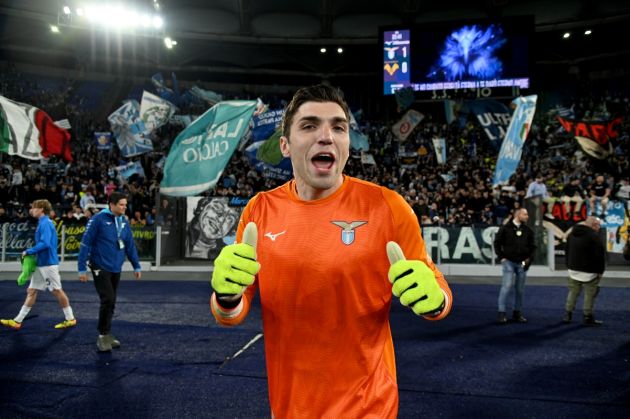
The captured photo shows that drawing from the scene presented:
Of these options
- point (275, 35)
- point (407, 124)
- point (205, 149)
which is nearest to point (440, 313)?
point (205, 149)

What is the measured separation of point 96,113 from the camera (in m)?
31.8

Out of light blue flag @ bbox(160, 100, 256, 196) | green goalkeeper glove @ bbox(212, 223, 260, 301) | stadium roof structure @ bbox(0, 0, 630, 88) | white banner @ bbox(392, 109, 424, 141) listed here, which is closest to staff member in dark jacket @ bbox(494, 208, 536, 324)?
light blue flag @ bbox(160, 100, 256, 196)

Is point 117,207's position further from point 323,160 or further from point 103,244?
point 323,160

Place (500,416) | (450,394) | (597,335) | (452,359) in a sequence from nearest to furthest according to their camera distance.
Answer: (500,416) → (450,394) → (452,359) → (597,335)

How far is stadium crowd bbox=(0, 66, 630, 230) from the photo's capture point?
56.9 feet

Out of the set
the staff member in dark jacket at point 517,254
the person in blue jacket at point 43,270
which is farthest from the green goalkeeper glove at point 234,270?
the staff member in dark jacket at point 517,254

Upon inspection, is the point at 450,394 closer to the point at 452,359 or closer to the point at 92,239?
the point at 452,359

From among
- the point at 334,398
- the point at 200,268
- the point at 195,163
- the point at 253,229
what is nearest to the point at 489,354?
the point at 334,398

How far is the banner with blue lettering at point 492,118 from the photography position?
1948 cm

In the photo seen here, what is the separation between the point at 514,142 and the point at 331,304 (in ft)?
41.2

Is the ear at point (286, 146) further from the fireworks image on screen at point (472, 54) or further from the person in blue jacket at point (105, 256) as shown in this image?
the fireworks image on screen at point (472, 54)

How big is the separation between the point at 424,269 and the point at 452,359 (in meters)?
5.07

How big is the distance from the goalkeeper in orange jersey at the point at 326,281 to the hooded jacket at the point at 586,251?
8099mm

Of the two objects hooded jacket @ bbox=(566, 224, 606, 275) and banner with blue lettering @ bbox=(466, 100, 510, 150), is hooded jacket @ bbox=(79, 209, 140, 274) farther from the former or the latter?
banner with blue lettering @ bbox=(466, 100, 510, 150)
